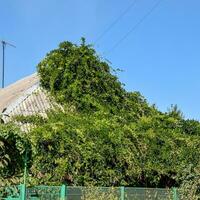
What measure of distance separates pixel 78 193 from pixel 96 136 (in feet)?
21.6

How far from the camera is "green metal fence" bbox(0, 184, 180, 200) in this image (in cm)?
1492

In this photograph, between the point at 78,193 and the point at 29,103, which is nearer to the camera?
the point at 78,193

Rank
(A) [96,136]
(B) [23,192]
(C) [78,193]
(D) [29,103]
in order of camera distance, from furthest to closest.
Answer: (D) [29,103] → (A) [96,136] → (C) [78,193] → (B) [23,192]

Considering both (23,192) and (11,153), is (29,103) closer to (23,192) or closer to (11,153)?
(11,153)

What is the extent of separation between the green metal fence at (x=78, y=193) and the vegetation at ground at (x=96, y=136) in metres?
0.80

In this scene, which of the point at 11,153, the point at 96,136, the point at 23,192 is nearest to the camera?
the point at 23,192

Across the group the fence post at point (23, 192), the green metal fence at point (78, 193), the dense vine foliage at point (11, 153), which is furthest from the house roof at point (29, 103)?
the fence post at point (23, 192)

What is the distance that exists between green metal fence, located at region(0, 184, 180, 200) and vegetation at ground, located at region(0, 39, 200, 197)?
2.63ft

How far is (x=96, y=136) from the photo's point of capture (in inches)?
898

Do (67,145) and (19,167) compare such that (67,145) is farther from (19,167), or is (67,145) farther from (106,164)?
(19,167)

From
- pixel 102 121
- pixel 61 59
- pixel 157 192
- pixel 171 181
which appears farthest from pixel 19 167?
pixel 61 59

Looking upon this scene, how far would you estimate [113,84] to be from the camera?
2931cm

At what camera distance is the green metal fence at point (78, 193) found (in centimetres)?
1492

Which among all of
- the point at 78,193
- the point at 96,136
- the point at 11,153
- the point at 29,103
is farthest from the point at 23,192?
the point at 29,103
